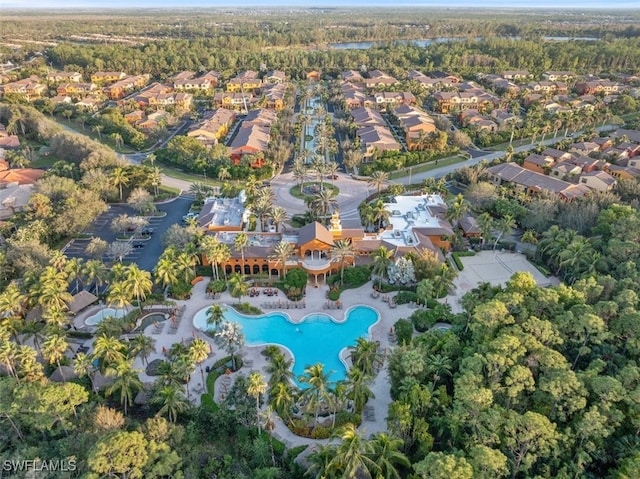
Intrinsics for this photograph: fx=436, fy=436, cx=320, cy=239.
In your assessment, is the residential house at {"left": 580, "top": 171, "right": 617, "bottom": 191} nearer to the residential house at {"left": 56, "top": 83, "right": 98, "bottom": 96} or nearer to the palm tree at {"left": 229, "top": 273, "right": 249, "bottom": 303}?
the palm tree at {"left": 229, "top": 273, "right": 249, "bottom": 303}

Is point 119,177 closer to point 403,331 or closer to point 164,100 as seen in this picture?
point 403,331

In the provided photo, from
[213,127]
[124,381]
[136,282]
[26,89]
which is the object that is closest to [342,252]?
[136,282]

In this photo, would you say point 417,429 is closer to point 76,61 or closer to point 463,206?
point 463,206

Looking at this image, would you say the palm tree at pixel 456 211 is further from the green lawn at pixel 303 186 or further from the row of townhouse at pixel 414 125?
the row of townhouse at pixel 414 125

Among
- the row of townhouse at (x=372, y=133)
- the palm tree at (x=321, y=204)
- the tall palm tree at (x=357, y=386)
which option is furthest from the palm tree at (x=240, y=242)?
the row of townhouse at (x=372, y=133)

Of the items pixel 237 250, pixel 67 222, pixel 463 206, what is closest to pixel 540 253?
pixel 463 206

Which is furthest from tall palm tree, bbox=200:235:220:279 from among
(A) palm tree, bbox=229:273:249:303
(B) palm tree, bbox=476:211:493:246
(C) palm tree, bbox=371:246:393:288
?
(B) palm tree, bbox=476:211:493:246
